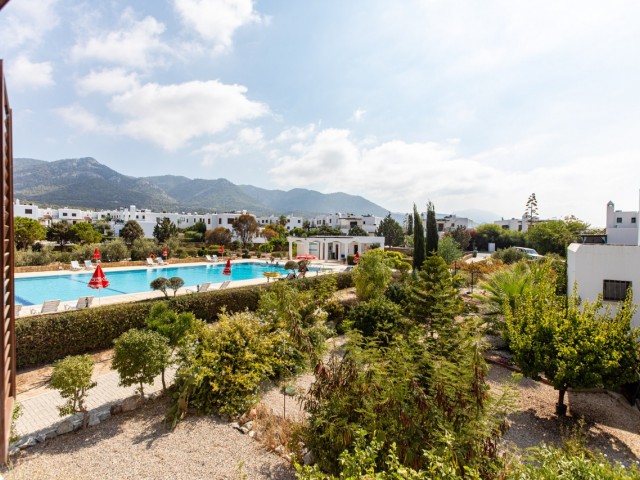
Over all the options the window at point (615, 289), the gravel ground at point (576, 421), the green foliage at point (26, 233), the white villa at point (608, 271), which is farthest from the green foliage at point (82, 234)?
the window at point (615, 289)

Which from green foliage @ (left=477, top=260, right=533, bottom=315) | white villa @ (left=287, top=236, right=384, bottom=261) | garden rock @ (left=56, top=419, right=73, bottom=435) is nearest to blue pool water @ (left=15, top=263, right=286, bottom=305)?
white villa @ (left=287, top=236, right=384, bottom=261)

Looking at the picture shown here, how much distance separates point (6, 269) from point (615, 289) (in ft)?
45.3

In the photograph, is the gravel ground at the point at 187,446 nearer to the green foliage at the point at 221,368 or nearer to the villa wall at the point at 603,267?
the green foliage at the point at 221,368

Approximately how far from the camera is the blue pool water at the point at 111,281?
18.0 m

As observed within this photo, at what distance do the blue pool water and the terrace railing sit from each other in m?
14.8

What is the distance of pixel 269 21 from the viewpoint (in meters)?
10.4

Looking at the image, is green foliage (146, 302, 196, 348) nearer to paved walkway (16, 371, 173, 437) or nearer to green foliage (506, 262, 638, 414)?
paved walkway (16, 371, 173, 437)

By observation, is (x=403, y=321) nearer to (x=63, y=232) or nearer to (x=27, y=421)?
(x=27, y=421)

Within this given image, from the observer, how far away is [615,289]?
10.2 metres

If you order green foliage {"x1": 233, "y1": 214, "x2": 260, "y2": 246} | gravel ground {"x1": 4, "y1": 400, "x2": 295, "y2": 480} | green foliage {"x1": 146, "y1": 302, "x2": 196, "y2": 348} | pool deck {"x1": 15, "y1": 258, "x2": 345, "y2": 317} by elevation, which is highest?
green foliage {"x1": 233, "y1": 214, "x2": 260, "y2": 246}

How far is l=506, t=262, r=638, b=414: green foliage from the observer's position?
6332mm

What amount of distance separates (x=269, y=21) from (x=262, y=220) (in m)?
79.7

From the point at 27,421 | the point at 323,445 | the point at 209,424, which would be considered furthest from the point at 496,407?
the point at 27,421

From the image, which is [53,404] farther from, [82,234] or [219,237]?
[219,237]
